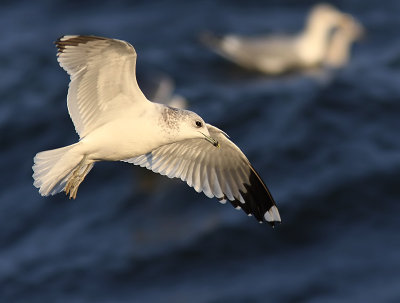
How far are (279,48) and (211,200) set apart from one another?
2.78 meters

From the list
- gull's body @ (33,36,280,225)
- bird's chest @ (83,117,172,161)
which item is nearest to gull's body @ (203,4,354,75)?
gull's body @ (33,36,280,225)

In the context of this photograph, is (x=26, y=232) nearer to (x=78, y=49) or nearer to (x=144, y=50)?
(x=144, y=50)

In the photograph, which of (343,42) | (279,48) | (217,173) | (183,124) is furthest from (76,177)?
(343,42)

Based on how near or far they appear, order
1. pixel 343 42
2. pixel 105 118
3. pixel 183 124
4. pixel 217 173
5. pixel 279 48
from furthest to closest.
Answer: pixel 343 42, pixel 279 48, pixel 217 173, pixel 105 118, pixel 183 124

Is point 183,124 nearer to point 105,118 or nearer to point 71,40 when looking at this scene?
point 105,118

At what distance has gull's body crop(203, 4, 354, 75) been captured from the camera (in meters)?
13.2

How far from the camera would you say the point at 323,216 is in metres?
11.5

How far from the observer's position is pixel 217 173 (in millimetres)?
7156

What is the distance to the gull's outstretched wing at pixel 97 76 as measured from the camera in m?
5.89

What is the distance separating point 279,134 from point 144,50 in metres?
2.63

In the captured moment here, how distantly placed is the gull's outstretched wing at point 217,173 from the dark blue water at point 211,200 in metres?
3.36

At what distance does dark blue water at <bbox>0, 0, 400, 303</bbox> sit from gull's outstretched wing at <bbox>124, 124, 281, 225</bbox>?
3358 millimetres

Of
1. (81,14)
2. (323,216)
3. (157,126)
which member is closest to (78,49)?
(157,126)

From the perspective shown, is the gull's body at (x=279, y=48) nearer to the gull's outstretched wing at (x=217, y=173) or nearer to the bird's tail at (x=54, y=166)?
the gull's outstretched wing at (x=217, y=173)
